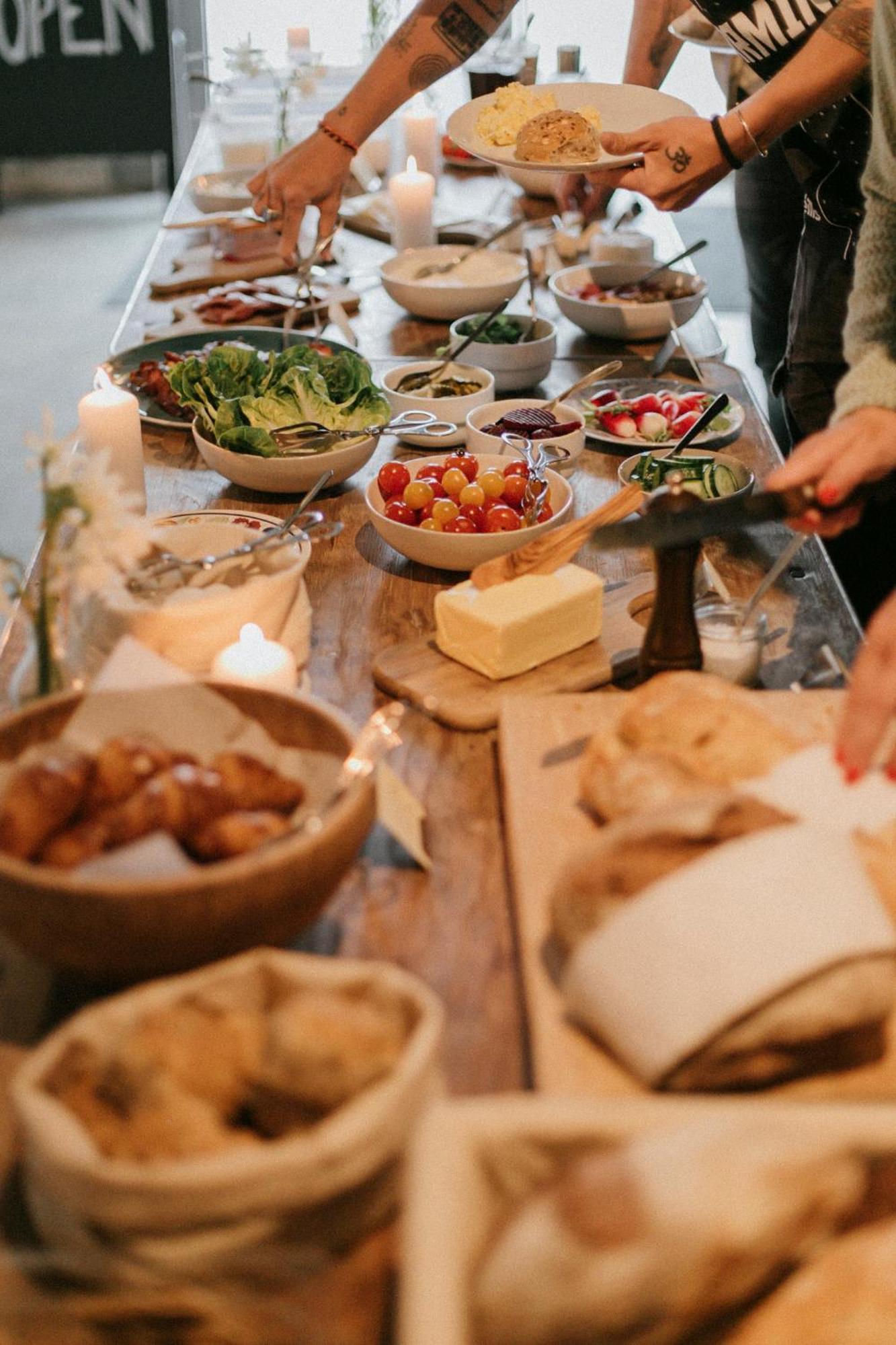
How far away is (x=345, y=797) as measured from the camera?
91 cm

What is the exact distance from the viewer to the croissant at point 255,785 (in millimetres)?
926

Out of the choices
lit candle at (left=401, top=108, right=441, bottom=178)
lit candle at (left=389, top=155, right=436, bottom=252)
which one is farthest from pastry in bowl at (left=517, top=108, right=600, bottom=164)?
lit candle at (left=401, top=108, right=441, bottom=178)

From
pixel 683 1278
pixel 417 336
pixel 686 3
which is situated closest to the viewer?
pixel 683 1278

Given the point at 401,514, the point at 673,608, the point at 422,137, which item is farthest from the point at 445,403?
the point at 422,137

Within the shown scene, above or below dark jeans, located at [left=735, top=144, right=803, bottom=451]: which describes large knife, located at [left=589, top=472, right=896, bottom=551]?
above

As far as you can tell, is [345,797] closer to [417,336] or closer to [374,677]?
[374,677]

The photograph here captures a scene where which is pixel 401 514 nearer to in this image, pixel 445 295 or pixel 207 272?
pixel 445 295

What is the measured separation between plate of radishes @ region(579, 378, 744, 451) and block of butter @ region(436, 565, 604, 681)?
63cm

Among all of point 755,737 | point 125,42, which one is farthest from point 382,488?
point 125,42

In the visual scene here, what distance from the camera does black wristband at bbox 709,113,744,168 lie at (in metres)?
2.06

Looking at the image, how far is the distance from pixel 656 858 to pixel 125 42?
576 cm

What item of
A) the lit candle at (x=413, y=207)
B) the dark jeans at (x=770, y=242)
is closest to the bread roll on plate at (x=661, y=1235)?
the lit candle at (x=413, y=207)

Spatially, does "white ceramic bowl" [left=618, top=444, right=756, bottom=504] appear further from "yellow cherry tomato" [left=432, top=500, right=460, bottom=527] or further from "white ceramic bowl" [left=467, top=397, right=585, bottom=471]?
"yellow cherry tomato" [left=432, top=500, right=460, bottom=527]

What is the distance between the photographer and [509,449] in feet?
6.03
